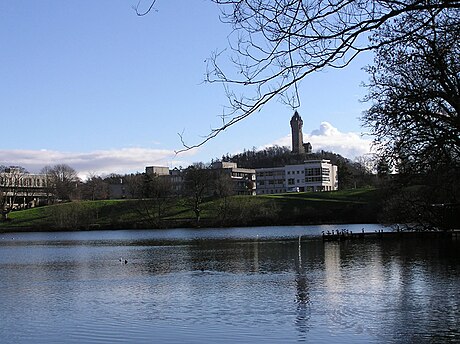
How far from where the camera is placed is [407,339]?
16312 millimetres

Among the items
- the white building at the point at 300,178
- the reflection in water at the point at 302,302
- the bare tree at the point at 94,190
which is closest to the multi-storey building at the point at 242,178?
the white building at the point at 300,178

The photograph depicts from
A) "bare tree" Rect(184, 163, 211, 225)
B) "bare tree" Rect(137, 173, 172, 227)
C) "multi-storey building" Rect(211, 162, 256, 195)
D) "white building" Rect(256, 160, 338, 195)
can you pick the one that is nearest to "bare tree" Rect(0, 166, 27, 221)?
"bare tree" Rect(137, 173, 172, 227)

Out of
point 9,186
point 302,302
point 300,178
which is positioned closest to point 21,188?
point 9,186

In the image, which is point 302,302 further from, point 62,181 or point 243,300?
point 62,181

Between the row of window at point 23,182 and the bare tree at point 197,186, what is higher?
the row of window at point 23,182

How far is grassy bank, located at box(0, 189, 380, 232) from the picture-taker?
10862cm

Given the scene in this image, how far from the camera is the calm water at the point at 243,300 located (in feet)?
59.6

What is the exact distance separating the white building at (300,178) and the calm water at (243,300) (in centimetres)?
12157

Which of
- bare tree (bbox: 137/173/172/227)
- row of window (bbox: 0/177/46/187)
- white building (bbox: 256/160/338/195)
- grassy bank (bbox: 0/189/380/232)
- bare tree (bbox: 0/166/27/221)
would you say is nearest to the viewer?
grassy bank (bbox: 0/189/380/232)

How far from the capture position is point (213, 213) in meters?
116

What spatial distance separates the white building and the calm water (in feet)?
399

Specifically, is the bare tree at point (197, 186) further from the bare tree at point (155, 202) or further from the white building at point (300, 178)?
the white building at point (300, 178)

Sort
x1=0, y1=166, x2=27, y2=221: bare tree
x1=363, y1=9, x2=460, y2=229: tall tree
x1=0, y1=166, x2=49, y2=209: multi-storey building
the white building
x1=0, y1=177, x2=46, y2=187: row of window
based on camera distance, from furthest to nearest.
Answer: the white building → x1=0, y1=166, x2=49, y2=209: multi-storey building → x1=0, y1=177, x2=46, y2=187: row of window → x1=0, y1=166, x2=27, y2=221: bare tree → x1=363, y1=9, x2=460, y2=229: tall tree

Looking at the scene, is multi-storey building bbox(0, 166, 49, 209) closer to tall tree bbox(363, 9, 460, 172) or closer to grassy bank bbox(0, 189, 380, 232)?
grassy bank bbox(0, 189, 380, 232)
